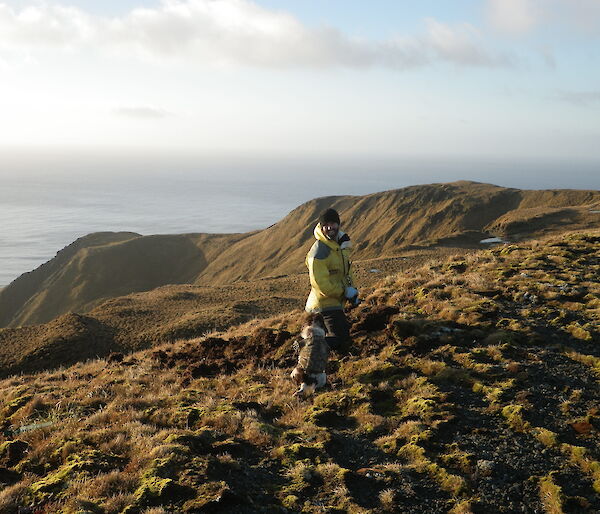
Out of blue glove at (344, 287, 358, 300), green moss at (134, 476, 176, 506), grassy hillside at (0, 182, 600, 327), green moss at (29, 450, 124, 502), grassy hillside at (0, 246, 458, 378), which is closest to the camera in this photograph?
green moss at (134, 476, 176, 506)

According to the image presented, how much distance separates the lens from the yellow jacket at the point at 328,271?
1013cm

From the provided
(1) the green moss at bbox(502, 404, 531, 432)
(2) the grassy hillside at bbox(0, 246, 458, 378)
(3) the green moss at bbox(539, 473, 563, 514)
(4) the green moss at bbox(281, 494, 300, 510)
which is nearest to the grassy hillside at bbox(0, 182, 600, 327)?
Answer: (2) the grassy hillside at bbox(0, 246, 458, 378)

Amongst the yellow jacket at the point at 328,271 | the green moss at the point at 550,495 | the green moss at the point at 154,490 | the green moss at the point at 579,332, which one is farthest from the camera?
the yellow jacket at the point at 328,271

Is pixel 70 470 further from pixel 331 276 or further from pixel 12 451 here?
pixel 331 276

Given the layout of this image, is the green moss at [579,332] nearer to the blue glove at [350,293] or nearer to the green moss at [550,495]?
the green moss at [550,495]

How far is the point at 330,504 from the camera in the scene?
5480 millimetres

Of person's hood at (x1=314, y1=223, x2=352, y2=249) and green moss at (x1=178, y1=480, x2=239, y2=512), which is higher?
person's hood at (x1=314, y1=223, x2=352, y2=249)

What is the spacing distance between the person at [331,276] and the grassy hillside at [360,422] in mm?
937

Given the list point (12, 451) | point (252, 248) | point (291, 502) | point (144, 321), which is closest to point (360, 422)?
point (291, 502)

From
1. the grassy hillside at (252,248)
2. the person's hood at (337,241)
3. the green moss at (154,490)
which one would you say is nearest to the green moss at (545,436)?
the person's hood at (337,241)

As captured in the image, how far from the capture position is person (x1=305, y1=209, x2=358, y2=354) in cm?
1015

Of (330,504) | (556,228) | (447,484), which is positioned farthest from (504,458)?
(556,228)

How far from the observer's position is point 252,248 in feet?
335

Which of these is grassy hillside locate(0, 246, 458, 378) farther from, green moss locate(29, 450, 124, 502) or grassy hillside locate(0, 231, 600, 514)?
green moss locate(29, 450, 124, 502)
